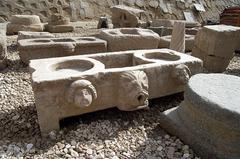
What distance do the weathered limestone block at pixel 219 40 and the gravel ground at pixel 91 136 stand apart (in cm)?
194

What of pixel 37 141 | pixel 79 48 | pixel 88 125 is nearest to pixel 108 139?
pixel 88 125

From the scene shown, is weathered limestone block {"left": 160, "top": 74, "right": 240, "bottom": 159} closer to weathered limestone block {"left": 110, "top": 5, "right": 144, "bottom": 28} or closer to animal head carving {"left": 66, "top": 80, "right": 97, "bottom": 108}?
animal head carving {"left": 66, "top": 80, "right": 97, "bottom": 108}

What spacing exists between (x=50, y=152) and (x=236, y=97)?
1.90 m

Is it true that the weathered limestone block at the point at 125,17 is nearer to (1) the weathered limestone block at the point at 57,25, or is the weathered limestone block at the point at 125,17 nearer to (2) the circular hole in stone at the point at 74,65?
(1) the weathered limestone block at the point at 57,25

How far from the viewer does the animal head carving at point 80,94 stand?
8.13ft

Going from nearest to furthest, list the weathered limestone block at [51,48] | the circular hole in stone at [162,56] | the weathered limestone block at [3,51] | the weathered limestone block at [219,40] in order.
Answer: the circular hole in stone at [162,56] < the weathered limestone block at [3,51] < the weathered limestone block at [51,48] < the weathered limestone block at [219,40]

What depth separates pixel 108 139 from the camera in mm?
2637

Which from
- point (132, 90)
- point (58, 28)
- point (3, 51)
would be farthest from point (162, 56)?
point (58, 28)

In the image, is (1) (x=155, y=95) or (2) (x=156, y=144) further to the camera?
(1) (x=155, y=95)

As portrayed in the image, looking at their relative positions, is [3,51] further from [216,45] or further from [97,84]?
[216,45]

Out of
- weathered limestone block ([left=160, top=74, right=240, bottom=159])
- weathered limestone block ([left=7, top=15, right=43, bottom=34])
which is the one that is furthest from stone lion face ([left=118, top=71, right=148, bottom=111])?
weathered limestone block ([left=7, top=15, right=43, bottom=34])

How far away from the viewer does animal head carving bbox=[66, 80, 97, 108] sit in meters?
2.48

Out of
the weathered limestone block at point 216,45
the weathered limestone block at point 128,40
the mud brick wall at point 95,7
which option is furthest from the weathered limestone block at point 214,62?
the mud brick wall at point 95,7

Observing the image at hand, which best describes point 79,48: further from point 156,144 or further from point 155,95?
point 156,144
